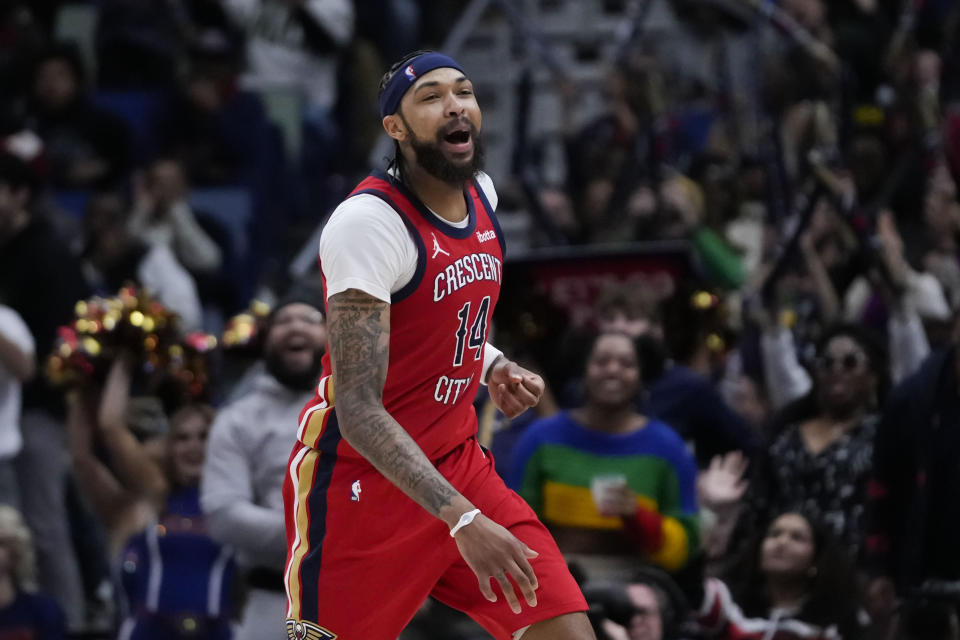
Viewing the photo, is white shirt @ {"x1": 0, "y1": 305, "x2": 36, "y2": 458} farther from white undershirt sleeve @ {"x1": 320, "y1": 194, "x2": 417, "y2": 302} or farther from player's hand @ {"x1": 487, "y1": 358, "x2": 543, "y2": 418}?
white undershirt sleeve @ {"x1": 320, "y1": 194, "x2": 417, "y2": 302}

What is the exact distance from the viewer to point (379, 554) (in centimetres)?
488

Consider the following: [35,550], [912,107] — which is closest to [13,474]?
[35,550]

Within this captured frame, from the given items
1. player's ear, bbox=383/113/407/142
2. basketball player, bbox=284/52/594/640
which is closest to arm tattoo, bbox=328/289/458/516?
basketball player, bbox=284/52/594/640

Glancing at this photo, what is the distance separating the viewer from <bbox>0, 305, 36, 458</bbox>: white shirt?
25.3 feet

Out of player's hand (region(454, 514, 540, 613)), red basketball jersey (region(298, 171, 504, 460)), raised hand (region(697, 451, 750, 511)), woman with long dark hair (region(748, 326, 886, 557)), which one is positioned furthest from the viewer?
woman with long dark hair (region(748, 326, 886, 557))

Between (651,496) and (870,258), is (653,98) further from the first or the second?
(651,496)

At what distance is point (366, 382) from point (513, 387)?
0.65 meters

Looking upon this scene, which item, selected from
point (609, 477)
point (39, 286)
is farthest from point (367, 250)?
point (39, 286)

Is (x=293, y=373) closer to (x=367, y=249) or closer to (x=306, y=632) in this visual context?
(x=306, y=632)

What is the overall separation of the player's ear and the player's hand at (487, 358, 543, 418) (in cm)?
74

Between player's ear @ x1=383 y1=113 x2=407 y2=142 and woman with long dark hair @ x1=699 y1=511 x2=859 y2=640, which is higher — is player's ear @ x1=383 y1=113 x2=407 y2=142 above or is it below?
above

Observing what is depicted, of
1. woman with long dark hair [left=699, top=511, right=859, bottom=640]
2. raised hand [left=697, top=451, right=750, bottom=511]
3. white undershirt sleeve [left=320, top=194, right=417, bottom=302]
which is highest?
white undershirt sleeve [left=320, top=194, right=417, bottom=302]

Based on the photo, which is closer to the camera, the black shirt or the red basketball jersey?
the red basketball jersey

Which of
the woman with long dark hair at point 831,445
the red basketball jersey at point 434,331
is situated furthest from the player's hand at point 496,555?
the woman with long dark hair at point 831,445
